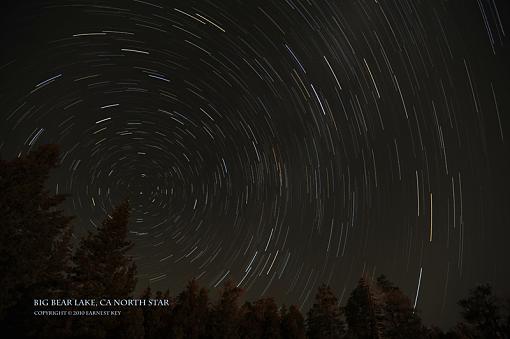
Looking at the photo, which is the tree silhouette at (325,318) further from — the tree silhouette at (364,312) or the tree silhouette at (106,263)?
the tree silhouette at (106,263)

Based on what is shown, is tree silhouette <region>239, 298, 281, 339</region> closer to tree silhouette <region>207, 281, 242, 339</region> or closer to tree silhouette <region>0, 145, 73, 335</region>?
tree silhouette <region>207, 281, 242, 339</region>

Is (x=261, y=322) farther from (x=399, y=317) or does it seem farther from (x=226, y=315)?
(x=399, y=317)

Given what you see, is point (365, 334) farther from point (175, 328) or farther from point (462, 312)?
point (175, 328)

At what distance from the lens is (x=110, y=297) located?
60.3 feet

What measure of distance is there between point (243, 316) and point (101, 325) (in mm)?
19233

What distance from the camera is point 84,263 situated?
18.6 meters

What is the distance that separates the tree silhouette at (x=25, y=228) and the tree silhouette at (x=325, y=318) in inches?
1128

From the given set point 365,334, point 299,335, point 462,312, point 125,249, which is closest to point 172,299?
point 299,335

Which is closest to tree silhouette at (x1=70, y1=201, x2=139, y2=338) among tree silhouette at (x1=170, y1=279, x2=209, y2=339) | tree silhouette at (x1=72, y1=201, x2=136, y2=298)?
tree silhouette at (x1=72, y1=201, x2=136, y2=298)

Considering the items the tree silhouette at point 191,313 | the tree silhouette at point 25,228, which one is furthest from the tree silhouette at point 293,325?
the tree silhouette at point 25,228

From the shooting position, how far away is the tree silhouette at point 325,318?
36219 millimetres

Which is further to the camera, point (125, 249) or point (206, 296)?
point (206, 296)

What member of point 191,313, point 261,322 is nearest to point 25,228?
point 191,313

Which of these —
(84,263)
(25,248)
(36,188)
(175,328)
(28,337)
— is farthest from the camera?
(175,328)
